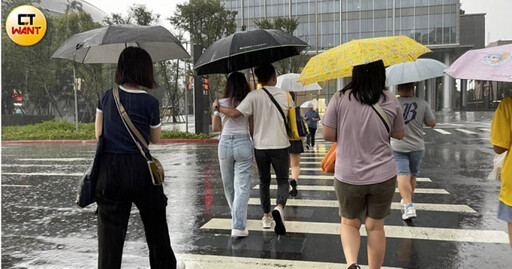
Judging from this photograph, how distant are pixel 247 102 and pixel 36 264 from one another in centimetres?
278

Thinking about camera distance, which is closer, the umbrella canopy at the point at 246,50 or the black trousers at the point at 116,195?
the black trousers at the point at 116,195

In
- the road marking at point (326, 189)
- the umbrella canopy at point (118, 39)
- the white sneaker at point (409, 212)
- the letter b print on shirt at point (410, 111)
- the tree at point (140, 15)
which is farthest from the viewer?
the tree at point (140, 15)

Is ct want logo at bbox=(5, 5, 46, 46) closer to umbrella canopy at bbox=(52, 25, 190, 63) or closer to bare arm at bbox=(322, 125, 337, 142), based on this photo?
umbrella canopy at bbox=(52, 25, 190, 63)

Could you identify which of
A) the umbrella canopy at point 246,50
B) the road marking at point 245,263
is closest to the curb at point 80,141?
the umbrella canopy at point 246,50

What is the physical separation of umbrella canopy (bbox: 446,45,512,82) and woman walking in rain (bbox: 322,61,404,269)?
0.51m

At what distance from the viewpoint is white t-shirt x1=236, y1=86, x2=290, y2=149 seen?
460cm

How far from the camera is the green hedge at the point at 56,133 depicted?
21378 mm

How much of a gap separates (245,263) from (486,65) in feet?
9.01

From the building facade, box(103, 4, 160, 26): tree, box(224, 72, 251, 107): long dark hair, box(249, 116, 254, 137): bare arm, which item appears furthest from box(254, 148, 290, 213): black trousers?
the building facade

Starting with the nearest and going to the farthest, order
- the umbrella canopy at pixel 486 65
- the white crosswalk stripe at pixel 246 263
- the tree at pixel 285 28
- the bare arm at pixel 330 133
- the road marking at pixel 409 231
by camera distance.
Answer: the umbrella canopy at pixel 486 65
the bare arm at pixel 330 133
the white crosswalk stripe at pixel 246 263
the road marking at pixel 409 231
the tree at pixel 285 28

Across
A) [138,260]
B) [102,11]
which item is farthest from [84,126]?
[102,11]

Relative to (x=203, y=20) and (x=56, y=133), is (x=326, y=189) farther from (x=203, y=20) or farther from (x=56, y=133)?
(x=56, y=133)

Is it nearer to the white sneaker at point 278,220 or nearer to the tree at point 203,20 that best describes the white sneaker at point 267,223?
the white sneaker at point 278,220

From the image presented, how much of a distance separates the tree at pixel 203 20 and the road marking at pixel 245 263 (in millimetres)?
21355
